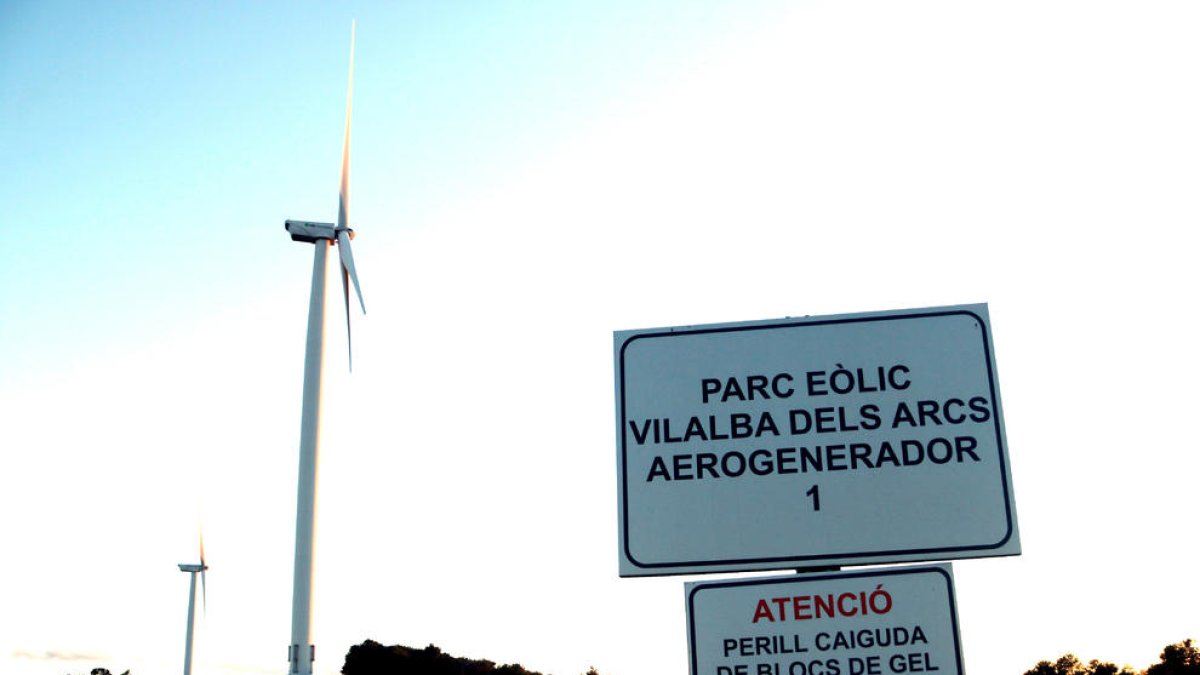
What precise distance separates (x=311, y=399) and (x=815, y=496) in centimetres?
2239

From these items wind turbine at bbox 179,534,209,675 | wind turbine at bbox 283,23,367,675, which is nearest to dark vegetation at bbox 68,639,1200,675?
wind turbine at bbox 179,534,209,675

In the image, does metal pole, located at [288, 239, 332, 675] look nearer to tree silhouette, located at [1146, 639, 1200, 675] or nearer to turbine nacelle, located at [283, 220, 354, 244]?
turbine nacelle, located at [283, 220, 354, 244]

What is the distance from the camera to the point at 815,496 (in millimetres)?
7281

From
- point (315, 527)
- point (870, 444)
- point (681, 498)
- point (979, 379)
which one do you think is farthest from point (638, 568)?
point (315, 527)

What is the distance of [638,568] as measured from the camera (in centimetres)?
731

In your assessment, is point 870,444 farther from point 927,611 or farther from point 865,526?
point 927,611

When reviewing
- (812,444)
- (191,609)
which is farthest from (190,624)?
(812,444)

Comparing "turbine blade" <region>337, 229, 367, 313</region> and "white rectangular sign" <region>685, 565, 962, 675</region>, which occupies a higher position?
"turbine blade" <region>337, 229, 367, 313</region>

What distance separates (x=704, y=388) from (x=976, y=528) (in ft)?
6.12

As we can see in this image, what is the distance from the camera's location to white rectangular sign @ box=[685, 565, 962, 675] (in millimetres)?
6746

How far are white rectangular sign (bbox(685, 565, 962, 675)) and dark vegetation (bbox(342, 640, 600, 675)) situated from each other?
4886 inches

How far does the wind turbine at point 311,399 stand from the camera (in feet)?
79.4

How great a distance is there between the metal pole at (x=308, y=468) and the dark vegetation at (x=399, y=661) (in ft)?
338

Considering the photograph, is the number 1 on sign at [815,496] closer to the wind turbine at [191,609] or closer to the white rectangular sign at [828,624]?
the white rectangular sign at [828,624]
